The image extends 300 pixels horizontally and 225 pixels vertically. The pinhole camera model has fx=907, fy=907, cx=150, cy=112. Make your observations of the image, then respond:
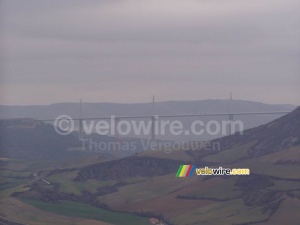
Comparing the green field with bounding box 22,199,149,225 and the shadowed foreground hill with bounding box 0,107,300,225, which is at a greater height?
the shadowed foreground hill with bounding box 0,107,300,225

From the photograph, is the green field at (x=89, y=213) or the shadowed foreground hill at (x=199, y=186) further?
the green field at (x=89, y=213)

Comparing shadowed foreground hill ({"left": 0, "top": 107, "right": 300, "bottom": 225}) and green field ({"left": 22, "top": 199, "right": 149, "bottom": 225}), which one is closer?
shadowed foreground hill ({"left": 0, "top": 107, "right": 300, "bottom": 225})

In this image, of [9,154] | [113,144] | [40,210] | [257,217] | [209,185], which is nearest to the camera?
[257,217]

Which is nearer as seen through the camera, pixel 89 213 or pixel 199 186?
pixel 89 213

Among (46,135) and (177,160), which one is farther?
(46,135)

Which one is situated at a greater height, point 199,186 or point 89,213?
point 199,186

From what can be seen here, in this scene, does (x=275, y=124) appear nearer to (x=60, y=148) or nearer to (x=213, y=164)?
(x=213, y=164)

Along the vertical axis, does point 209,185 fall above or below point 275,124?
below

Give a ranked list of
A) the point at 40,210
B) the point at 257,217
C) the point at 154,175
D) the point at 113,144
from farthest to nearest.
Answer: the point at 113,144 → the point at 154,175 → the point at 40,210 → the point at 257,217

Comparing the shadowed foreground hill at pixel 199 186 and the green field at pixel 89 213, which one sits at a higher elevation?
the shadowed foreground hill at pixel 199 186

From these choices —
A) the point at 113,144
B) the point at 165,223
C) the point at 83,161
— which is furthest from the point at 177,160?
the point at 113,144
